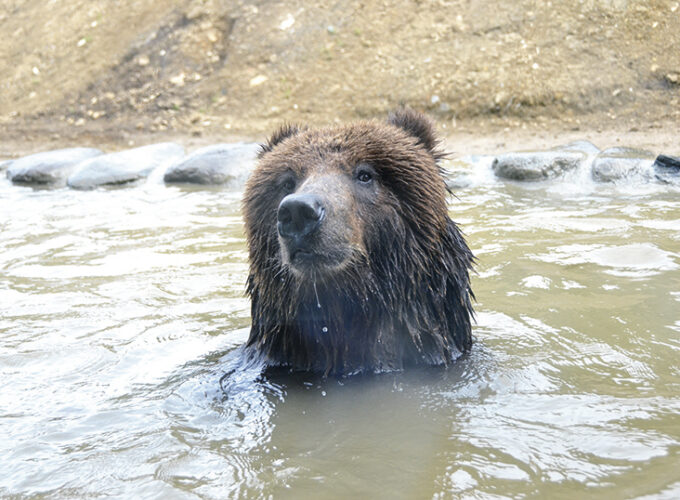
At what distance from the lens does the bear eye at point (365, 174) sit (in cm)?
407

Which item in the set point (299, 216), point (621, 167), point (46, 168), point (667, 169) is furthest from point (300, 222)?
point (46, 168)

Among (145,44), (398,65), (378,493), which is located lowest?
(378,493)

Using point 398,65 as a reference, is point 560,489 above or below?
below

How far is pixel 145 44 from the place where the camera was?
16.9 metres

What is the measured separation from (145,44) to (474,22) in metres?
7.68

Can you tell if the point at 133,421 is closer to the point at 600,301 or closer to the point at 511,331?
the point at 511,331

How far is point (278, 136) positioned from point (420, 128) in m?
0.89

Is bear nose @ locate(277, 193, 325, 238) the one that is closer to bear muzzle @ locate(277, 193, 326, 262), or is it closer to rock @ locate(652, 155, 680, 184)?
bear muzzle @ locate(277, 193, 326, 262)

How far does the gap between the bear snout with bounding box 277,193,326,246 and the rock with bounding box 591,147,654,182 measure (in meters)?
6.07

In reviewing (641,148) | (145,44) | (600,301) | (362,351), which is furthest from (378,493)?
(145,44)

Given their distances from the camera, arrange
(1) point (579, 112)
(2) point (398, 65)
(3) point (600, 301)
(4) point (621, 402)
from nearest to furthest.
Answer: (4) point (621, 402)
(3) point (600, 301)
(1) point (579, 112)
(2) point (398, 65)

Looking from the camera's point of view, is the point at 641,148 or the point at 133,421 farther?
the point at 641,148

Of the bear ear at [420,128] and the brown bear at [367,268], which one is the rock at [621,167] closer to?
the bear ear at [420,128]

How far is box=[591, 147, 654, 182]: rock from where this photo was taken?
846 cm
